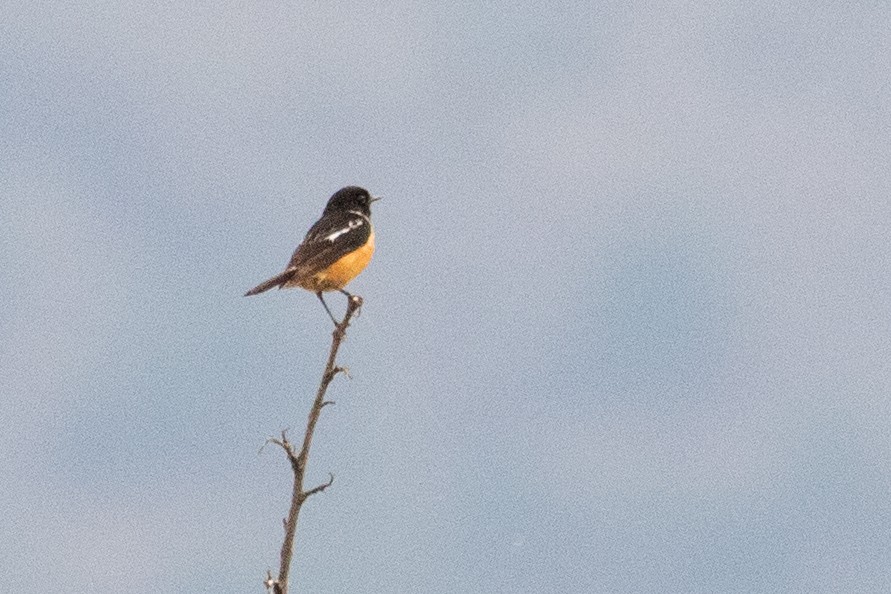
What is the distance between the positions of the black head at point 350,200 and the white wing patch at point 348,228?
104 cm

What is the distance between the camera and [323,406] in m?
4.81

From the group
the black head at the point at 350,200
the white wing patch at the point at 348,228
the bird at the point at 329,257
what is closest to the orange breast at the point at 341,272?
the bird at the point at 329,257

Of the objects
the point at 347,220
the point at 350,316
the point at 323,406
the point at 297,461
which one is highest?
the point at 347,220

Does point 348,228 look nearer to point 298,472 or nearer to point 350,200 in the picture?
point 350,200

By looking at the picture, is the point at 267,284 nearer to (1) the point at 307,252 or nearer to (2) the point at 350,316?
(1) the point at 307,252

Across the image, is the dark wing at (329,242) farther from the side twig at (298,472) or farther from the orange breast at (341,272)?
the side twig at (298,472)

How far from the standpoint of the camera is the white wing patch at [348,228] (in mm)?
12516

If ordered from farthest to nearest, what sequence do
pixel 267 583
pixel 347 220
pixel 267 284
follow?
pixel 347 220 < pixel 267 284 < pixel 267 583

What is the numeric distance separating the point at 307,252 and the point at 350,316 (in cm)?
535

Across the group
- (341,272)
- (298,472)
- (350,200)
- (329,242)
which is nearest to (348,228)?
(329,242)

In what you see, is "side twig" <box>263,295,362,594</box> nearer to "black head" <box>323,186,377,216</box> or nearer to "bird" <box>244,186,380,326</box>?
"bird" <box>244,186,380,326</box>

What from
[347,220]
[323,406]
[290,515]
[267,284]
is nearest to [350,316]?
[323,406]

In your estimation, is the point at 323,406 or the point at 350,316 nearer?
the point at 323,406

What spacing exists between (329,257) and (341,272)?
0.22m
